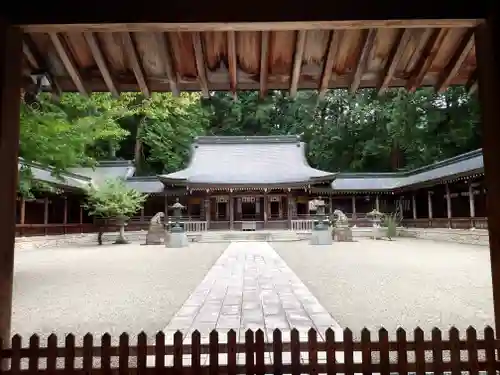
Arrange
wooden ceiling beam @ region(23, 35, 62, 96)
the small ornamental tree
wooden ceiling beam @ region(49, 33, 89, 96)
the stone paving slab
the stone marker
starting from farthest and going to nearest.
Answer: the stone marker → the small ornamental tree → the stone paving slab → wooden ceiling beam @ region(23, 35, 62, 96) → wooden ceiling beam @ region(49, 33, 89, 96)

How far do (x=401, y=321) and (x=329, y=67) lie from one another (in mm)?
3533

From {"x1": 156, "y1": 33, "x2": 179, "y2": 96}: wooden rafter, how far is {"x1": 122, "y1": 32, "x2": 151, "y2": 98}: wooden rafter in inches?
7.8

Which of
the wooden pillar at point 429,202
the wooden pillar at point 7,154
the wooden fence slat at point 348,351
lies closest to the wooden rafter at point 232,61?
the wooden pillar at point 7,154

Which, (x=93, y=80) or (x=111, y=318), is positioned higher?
(x=93, y=80)

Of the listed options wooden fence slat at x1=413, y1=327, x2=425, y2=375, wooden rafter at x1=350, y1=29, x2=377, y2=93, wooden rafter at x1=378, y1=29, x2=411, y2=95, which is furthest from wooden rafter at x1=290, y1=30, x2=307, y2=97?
wooden fence slat at x1=413, y1=327, x2=425, y2=375

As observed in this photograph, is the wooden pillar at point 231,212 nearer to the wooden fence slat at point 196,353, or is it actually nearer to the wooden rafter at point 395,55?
the wooden rafter at point 395,55

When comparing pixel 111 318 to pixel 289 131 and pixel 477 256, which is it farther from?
pixel 289 131

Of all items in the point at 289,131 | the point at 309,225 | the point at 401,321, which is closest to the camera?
the point at 401,321

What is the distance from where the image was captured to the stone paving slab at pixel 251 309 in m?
4.77

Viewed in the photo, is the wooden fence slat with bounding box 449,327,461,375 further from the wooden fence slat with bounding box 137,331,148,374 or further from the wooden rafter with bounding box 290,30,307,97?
the wooden rafter with bounding box 290,30,307,97

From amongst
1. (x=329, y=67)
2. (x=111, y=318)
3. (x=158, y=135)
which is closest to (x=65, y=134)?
(x=111, y=318)

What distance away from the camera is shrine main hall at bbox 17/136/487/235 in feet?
77.9

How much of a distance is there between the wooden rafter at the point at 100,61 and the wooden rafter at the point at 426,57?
2.58 meters

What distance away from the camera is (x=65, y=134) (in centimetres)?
834
